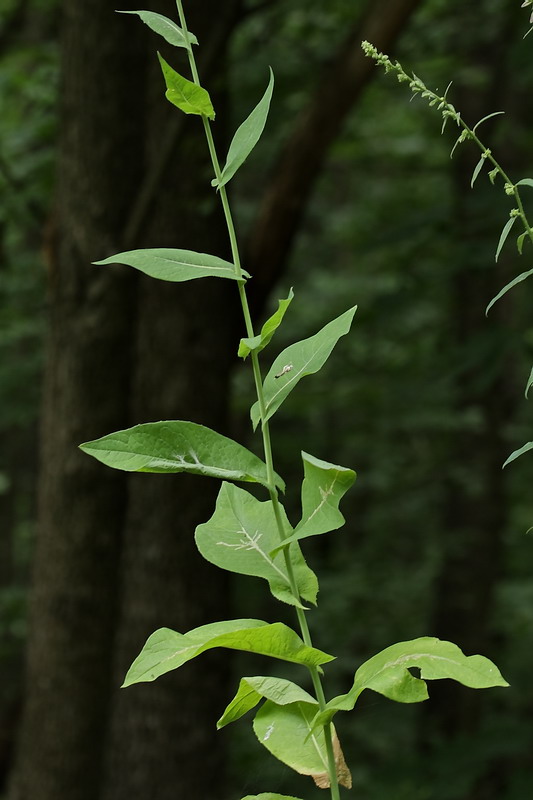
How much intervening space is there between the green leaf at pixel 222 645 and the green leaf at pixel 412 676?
0.10ft

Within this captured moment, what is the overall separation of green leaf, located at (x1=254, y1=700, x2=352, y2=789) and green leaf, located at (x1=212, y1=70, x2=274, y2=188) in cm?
38

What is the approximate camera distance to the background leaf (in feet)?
2.26

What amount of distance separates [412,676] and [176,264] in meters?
0.33

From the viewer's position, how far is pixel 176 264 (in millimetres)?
737

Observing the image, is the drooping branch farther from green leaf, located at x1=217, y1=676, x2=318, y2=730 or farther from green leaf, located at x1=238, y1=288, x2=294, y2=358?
green leaf, located at x1=217, y1=676, x2=318, y2=730

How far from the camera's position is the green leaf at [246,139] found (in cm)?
73

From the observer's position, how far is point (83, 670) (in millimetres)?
4113

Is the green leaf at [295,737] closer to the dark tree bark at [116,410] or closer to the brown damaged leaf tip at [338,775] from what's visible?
the brown damaged leaf tip at [338,775]

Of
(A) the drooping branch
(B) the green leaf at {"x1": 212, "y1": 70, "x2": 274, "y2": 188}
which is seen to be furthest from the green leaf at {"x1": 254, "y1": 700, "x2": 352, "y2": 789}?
(A) the drooping branch

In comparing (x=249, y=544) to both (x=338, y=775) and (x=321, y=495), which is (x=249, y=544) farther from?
(x=338, y=775)

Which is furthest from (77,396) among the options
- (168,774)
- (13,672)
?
(13,672)

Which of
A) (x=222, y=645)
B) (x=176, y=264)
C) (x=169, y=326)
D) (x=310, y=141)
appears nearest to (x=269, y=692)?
(x=222, y=645)

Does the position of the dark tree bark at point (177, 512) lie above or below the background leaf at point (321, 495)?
below

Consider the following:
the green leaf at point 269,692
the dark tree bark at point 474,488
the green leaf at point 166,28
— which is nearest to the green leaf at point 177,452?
the green leaf at point 269,692
